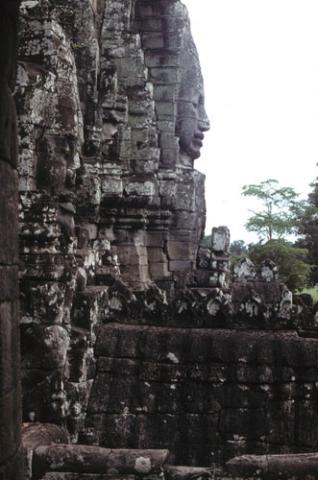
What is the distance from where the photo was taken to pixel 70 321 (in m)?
4.85

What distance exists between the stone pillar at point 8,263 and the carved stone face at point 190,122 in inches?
475

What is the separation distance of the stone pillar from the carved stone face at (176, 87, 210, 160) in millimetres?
12058

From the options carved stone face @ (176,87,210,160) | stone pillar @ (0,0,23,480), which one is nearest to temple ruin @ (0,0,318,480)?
stone pillar @ (0,0,23,480)

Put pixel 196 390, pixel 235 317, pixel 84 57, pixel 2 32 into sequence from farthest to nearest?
pixel 84 57 < pixel 235 317 < pixel 196 390 < pixel 2 32

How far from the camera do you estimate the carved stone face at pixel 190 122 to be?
574 inches

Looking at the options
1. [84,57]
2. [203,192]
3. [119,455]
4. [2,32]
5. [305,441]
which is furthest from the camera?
[203,192]

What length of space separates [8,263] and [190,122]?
40.7 ft

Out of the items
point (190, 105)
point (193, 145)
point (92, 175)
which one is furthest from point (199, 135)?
point (92, 175)

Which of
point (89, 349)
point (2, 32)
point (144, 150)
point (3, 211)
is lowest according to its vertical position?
point (89, 349)

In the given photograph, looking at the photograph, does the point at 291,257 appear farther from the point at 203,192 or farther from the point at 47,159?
the point at 47,159

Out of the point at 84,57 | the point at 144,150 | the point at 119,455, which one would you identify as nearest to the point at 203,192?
the point at 144,150

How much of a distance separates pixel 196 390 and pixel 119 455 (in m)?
0.98

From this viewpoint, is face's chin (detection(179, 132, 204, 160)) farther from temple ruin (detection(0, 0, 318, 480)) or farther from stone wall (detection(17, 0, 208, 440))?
temple ruin (detection(0, 0, 318, 480))

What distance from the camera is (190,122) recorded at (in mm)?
14648
